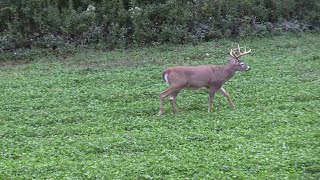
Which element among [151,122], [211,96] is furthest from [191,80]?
[151,122]

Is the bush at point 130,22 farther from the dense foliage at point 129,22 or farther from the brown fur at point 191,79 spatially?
the brown fur at point 191,79

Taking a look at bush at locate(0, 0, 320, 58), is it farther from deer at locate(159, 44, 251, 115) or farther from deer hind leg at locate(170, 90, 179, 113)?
deer hind leg at locate(170, 90, 179, 113)

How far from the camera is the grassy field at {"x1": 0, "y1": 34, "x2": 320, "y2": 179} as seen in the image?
25.5 ft

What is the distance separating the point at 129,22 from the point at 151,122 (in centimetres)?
894

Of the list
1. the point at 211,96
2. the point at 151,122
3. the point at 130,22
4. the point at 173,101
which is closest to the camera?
the point at 151,122

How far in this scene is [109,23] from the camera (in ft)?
61.4

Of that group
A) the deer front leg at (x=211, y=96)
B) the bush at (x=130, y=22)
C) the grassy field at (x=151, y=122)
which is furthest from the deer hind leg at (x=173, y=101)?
the bush at (x=130, y=22)

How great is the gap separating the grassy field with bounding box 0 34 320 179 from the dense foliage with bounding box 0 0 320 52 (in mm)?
1866

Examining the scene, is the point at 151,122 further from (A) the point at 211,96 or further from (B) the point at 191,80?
(A) the point at 211,96

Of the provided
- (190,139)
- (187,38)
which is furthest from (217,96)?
(187,38)

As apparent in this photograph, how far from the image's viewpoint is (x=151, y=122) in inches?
401

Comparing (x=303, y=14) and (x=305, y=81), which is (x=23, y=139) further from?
(x=303, y=14)

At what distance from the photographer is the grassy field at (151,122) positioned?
779 centimetres

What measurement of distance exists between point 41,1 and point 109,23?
218 cm
